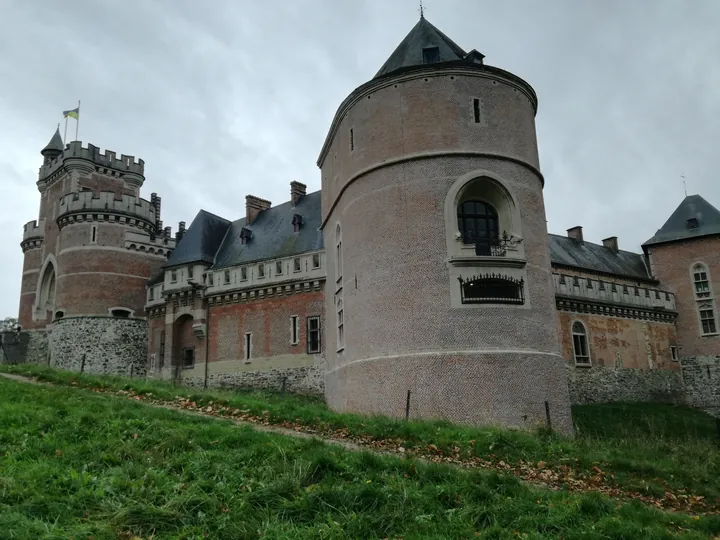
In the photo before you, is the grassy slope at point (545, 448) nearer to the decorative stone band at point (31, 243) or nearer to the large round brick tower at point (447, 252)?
the large round brick tower at point (447, 252)

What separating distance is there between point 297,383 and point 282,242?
714cm

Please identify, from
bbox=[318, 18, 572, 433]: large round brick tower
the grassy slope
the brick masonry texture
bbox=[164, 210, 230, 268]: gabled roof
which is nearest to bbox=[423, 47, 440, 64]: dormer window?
bbox=[318, 18, 572, 433]: large round brick tower

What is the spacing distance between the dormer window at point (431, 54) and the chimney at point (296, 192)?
43.0ft

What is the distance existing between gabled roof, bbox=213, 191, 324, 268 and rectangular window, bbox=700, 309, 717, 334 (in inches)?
929

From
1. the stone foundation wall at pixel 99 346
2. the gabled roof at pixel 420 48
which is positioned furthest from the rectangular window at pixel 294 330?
the gabled roof at pixel 420 48

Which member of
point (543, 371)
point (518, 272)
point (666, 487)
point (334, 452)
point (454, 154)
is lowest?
point (666, 487)

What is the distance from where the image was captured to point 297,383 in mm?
25641

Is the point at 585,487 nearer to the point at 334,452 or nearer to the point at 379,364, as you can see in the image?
the point at 334,452

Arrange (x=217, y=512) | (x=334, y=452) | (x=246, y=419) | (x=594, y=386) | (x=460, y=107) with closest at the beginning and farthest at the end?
(x=217, y=512)
(x=334, y=452)
(x=246, y=419)
(x=460, y=107)
(x=594, y=386)

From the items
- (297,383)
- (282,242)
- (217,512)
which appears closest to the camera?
(217,512)

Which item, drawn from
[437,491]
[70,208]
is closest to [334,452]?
[437,491]

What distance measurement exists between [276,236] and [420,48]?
42.5ft

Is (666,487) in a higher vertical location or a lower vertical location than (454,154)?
lower

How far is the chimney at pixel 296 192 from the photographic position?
3136 cm
